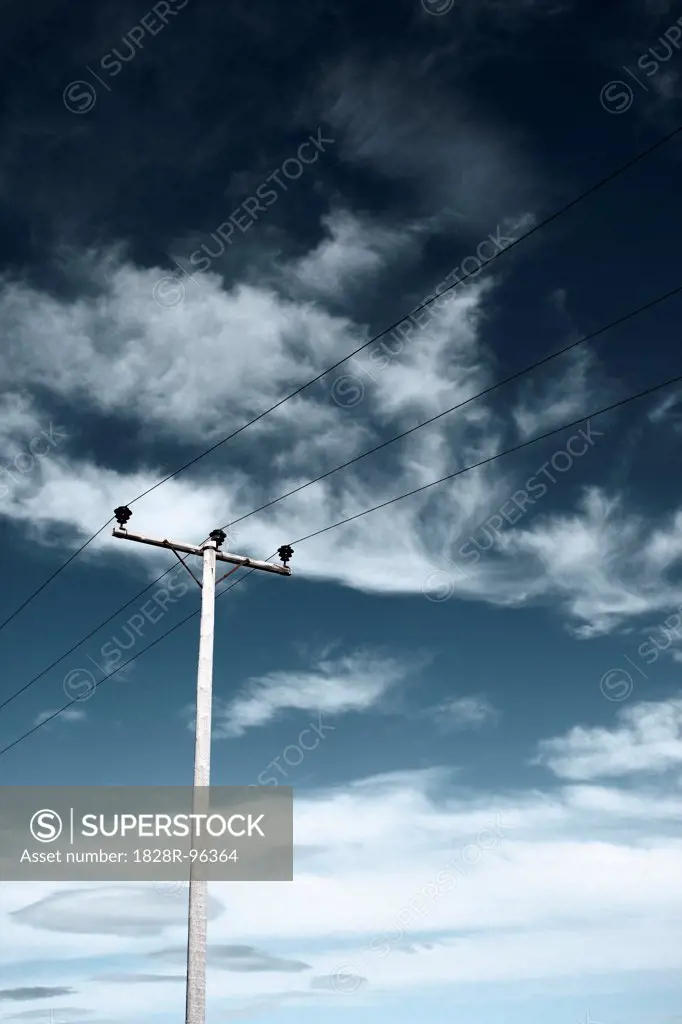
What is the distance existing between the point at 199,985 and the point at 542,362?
1051 centimetres

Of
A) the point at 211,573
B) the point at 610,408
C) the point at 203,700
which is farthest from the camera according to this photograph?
the point at 211,573

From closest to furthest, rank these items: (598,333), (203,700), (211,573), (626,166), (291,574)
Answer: (626,166) → (598,333) → (203,700) → (211,573) → (291,574)

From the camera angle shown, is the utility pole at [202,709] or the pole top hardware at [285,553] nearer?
the utility pole at [202,709]

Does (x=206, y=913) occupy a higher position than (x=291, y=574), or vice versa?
(x=291, y=574)

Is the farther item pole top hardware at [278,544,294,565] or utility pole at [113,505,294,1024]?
pole top hardware at [278,544,294,565]

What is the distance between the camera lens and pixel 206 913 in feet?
48.2

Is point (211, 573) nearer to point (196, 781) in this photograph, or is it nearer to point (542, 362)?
point (196, 781)

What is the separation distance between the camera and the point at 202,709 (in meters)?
16.1

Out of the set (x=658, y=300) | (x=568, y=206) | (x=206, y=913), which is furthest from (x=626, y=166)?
(x=206, y=913)

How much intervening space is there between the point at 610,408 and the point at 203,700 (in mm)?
8043

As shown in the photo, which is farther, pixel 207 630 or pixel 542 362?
pixel 207 630

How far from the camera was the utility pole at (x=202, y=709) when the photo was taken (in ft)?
47.0

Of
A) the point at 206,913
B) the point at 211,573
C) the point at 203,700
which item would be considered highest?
the point at 211,573

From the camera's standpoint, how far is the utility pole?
564 inches
